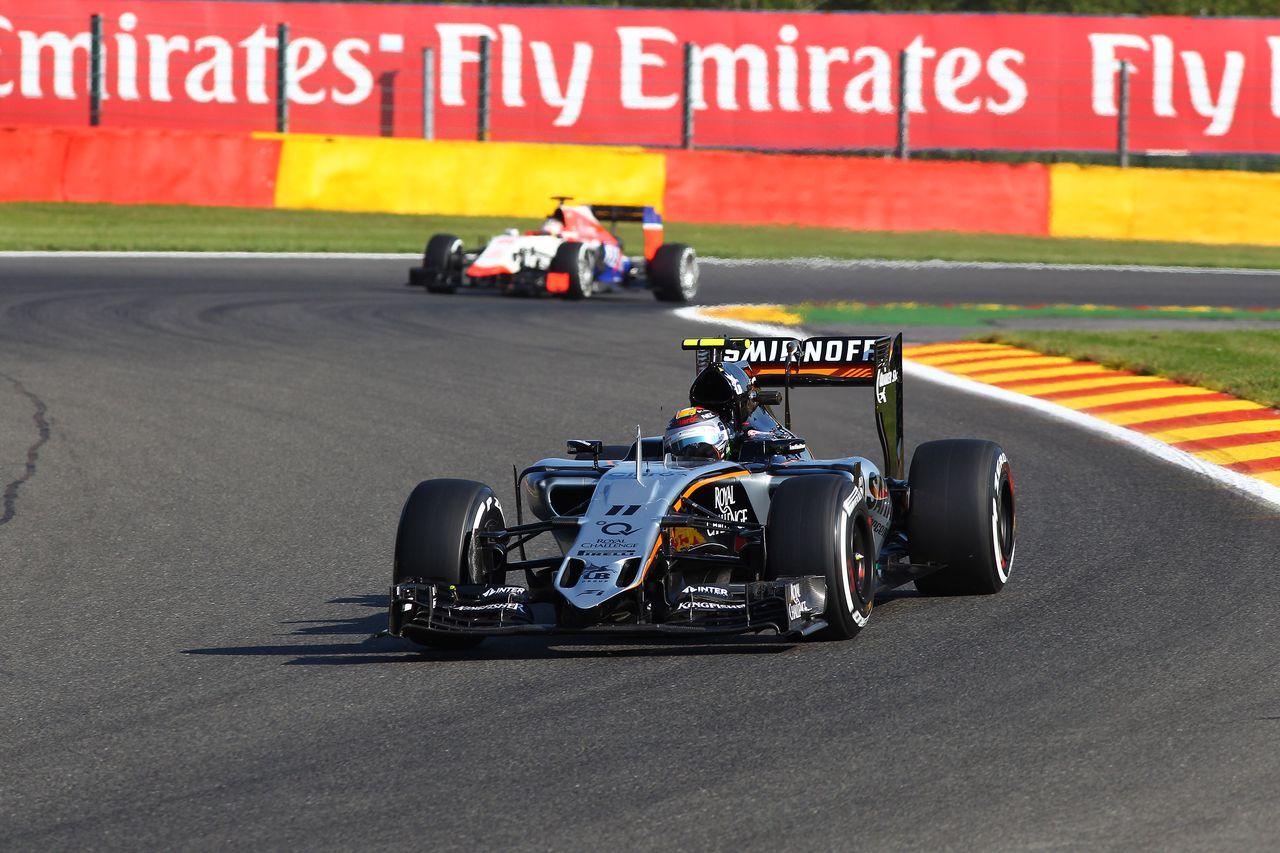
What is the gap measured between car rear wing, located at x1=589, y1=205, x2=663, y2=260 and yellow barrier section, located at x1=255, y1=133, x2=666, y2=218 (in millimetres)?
4908

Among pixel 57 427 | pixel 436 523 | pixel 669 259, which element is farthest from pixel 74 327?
pixel 436 523

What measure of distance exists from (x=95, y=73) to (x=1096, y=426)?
17494 mm

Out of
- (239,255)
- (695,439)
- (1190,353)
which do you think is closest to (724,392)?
(695,439)

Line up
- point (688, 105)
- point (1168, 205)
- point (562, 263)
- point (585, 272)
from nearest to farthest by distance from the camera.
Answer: point (562, 263), point (585, 272), point (1168, 205), point (688, 105)

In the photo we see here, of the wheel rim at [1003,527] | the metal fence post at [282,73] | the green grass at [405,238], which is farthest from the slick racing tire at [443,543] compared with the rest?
the metal fence post at [282,73]

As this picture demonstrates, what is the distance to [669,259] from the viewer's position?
800 inches

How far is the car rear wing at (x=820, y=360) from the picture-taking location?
8.60 m

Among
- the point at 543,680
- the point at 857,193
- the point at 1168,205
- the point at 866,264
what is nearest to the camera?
the point at 543,680

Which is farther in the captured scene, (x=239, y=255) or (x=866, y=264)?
(x=866, y=264)

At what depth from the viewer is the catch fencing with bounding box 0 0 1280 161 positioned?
27484 millimetres

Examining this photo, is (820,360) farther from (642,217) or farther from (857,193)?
(857,193)

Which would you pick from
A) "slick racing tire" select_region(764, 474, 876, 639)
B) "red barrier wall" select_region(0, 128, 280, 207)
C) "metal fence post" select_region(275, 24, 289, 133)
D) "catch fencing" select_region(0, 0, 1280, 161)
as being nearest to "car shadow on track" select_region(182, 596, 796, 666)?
"slick racing tire" select_region(764, 474, 876, 639)

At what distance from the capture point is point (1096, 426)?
41.5ft

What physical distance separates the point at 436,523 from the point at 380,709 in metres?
1.11
